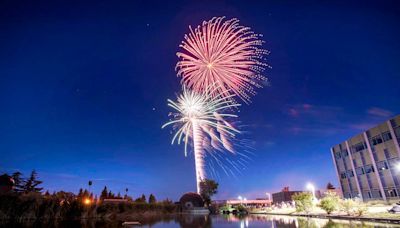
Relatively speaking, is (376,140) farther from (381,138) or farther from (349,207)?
(349,207)

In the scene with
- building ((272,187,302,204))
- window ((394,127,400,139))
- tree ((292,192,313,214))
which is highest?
window ((394,127,400,139))

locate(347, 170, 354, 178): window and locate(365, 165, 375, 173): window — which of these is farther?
locate(347, 170, 354, 178): window

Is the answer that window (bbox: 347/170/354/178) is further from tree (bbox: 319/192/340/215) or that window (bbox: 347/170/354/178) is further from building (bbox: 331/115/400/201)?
tree (bbox: 319/192/340/215)

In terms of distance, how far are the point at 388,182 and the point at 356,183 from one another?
11.1 meters

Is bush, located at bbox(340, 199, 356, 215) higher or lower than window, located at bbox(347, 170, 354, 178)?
lower

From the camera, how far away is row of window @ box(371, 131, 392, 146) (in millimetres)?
53344

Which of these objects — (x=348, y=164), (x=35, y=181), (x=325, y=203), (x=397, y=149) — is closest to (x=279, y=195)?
(x=348, y=164)

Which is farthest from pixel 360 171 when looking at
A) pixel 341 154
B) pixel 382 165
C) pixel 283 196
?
pixel 283 196

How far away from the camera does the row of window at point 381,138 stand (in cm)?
5334

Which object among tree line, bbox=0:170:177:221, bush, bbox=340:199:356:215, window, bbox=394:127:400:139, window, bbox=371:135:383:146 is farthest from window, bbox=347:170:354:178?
tree line, bbox=0:170:177:221

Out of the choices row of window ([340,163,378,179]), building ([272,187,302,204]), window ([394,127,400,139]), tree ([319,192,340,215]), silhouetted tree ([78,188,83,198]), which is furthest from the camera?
building ([272,187,302,204])

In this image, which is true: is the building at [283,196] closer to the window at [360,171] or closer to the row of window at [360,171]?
the row of window at [360,171]

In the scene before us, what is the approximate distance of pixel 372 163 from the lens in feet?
191

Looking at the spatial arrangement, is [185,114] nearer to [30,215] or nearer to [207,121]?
[207,121]
